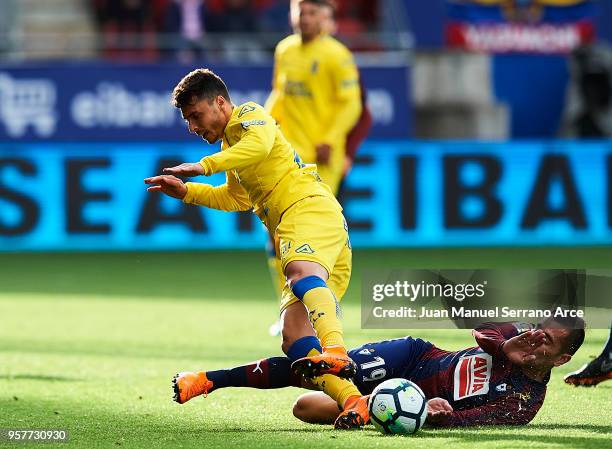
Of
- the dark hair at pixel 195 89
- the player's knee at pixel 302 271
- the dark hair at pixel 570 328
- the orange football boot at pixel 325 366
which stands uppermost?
the dark hair at pixel 195 89

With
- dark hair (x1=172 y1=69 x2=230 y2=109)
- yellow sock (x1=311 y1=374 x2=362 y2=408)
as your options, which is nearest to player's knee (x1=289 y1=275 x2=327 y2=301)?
yellow sock (x1=311 y1=374 x2=362 y2=408)

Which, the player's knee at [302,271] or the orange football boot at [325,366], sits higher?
the player's knee at [302,271]

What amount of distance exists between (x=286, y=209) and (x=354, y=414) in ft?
3.40

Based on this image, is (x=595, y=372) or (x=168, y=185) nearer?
(x=168, y=185)

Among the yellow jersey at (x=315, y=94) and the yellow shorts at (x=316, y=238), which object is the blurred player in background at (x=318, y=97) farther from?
the yellow shorts at (x=316, y=238)

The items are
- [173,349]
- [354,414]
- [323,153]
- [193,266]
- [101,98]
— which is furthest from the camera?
[101,98]

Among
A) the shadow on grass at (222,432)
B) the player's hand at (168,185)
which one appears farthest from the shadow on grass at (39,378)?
the player's hand at (168,185)

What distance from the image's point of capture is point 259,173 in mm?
6184

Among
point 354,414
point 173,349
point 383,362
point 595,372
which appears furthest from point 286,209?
point 173,349

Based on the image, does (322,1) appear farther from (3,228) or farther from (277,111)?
(3,228)

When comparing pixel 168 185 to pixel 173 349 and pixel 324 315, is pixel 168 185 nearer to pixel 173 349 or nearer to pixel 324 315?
pixel 324 315

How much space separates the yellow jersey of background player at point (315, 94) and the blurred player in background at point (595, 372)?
278 centimetres

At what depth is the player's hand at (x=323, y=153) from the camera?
8914 millimetres

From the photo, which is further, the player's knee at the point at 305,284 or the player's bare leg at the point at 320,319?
the player's knee at the point at 305,284
